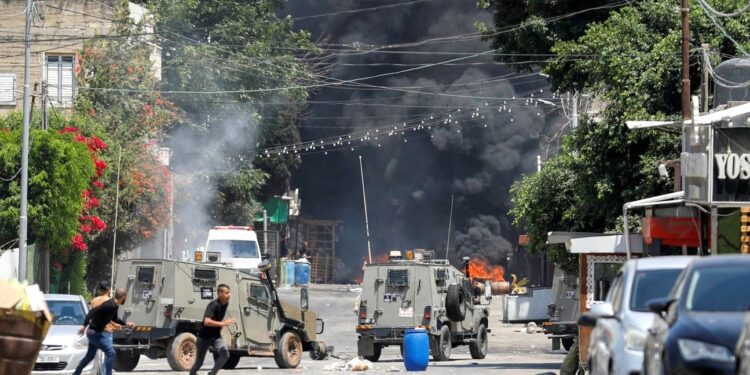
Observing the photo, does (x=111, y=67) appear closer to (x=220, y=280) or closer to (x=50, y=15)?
(x=50, y=15)

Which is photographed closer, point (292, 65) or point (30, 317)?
point (30, 317)

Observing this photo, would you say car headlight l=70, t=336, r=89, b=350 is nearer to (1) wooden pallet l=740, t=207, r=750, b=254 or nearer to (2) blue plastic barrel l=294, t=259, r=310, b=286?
(1) wooden pallet l=740, t=207, r=750, b=254

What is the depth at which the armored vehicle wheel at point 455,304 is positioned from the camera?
32.2 meters

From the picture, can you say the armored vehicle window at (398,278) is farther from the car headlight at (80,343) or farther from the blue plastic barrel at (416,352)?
the car headlight at (80,343)

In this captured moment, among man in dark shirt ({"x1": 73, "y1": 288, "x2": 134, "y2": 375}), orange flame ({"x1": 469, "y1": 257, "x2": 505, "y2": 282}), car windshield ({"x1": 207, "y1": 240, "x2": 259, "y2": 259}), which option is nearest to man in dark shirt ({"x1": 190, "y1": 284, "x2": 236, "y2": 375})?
man in dark shirt ({"x1": 73, "y1": 288, "x2": 134, "y2": 375})

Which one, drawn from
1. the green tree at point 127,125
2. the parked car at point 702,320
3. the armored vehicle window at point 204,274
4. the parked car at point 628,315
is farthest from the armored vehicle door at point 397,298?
the parked car at point 702,320

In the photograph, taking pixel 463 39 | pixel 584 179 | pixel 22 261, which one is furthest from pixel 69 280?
pixel 463 39

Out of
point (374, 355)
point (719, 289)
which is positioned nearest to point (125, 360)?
point (374, 355)

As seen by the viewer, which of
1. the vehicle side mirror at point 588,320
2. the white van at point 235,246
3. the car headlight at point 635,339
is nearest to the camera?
the car headlight at point 635,339

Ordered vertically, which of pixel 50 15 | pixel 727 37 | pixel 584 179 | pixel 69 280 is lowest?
pixel 69 280

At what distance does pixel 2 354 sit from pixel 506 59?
21.3m

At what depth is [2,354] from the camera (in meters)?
16.9

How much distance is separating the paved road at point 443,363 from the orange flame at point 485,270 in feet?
40.7

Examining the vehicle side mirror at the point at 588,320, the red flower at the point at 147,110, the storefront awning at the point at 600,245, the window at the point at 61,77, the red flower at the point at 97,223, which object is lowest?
the vehicle side mirror at the point at 588,320
